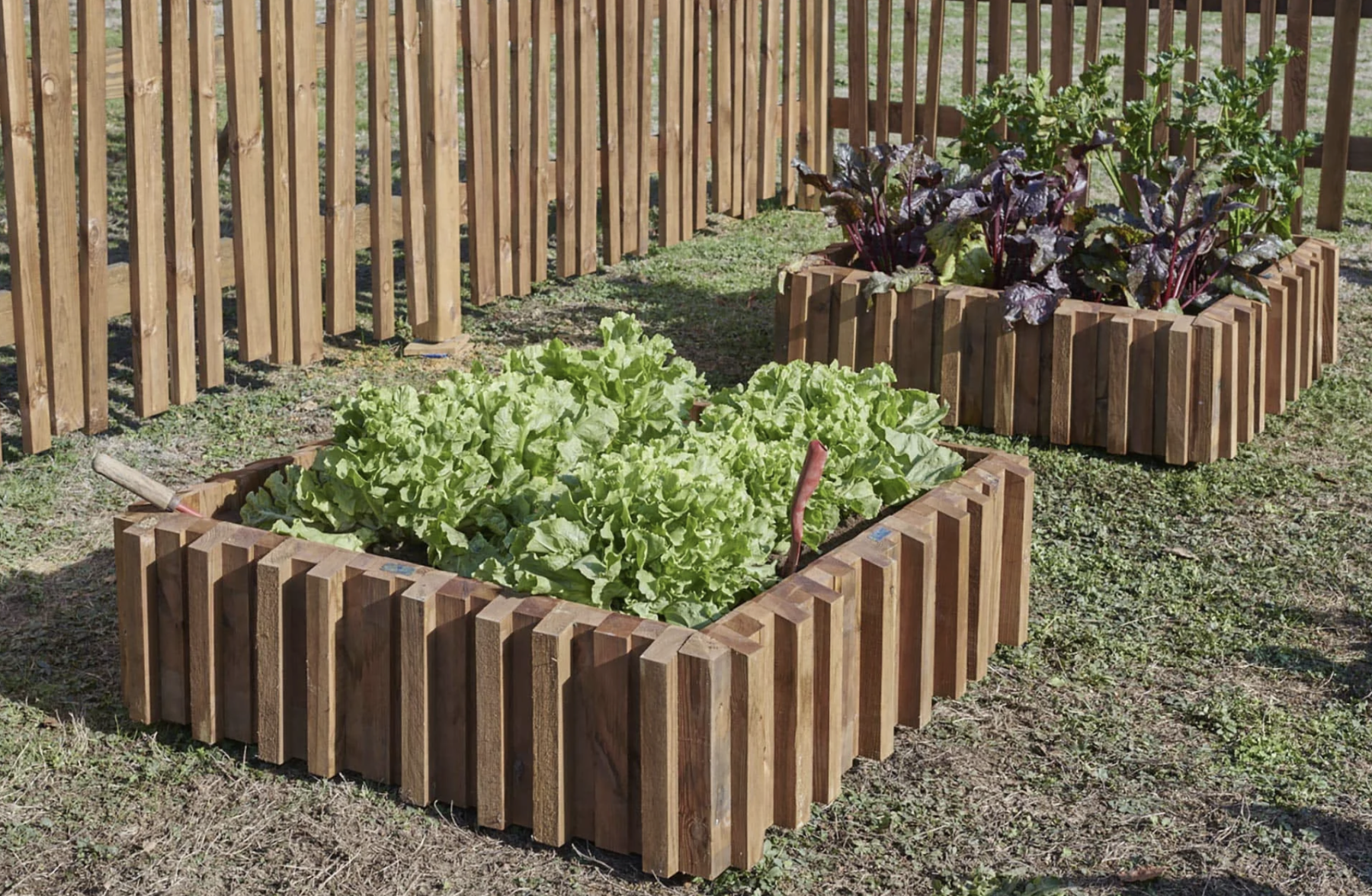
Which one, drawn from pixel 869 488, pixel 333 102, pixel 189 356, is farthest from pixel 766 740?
pixel 333 102

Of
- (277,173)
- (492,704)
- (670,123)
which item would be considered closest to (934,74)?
(670,123)

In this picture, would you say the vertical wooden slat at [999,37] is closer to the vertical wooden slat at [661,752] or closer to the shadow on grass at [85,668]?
the shadow on grass at [85,668]

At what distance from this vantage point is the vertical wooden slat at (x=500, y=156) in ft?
24.2

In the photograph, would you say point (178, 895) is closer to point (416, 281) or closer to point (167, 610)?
point (167, 610)

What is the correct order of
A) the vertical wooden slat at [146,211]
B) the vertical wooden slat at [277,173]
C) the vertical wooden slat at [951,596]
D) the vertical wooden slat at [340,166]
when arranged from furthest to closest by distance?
the vertical wooden slat at [340,166] → the vertical wooden slat at [277,173] → the vertical wooden slat at [146,211] → the vertical wooden slat at [951,596]

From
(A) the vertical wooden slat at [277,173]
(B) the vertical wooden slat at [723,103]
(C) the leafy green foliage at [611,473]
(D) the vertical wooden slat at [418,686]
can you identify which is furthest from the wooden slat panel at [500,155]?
(D) the vertical wooden slat at [418,686]

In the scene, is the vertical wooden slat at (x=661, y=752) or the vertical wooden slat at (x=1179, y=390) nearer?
the vertical wooden slat at (x=661, y=752)

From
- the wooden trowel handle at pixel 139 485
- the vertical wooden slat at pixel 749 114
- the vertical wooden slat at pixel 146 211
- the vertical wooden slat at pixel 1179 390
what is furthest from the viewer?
the vertical wooden slat at pixel 749 114

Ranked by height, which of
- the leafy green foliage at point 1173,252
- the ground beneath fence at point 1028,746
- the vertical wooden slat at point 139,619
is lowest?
the ground beneath fence at point 1028,746

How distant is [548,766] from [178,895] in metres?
0.82

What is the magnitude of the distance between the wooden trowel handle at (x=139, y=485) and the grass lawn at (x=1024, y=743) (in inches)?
22.4

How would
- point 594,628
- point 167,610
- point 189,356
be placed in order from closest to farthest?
point 594,628, point 167,610, point 189,356

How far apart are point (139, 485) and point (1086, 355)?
3475mm

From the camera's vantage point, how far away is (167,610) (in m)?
4.07
